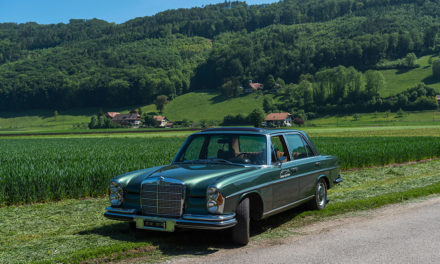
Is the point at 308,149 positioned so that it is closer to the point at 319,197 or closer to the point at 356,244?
the point at 319,197

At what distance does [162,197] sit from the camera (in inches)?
252

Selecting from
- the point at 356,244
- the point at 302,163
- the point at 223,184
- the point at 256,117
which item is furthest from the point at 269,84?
the point at 223,184

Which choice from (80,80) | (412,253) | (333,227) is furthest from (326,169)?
(80,80)

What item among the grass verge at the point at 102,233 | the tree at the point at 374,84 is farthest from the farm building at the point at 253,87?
the grass verge at the point at 102,233

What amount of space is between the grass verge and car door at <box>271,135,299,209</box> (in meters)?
0.56

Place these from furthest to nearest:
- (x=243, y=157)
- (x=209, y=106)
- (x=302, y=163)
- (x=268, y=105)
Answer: (x=209, y=106)
(x=268, y=105)
(x=302, y=163)
(x=243, y=157)

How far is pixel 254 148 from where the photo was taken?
25.0 ft

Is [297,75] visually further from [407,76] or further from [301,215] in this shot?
[301,215]

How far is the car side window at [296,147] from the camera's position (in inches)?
330

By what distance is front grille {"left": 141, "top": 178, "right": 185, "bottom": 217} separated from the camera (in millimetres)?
6270

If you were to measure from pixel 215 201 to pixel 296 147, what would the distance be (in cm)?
304

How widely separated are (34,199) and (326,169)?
7618 millimetres

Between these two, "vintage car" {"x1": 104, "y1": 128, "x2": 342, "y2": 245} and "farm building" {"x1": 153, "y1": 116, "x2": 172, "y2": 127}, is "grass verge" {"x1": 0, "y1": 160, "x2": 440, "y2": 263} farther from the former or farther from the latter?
"farm building" {"x1": 153, "y1": 116, "x2": 172, "y2": 127}

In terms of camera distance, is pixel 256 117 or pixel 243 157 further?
pixel 256 117
